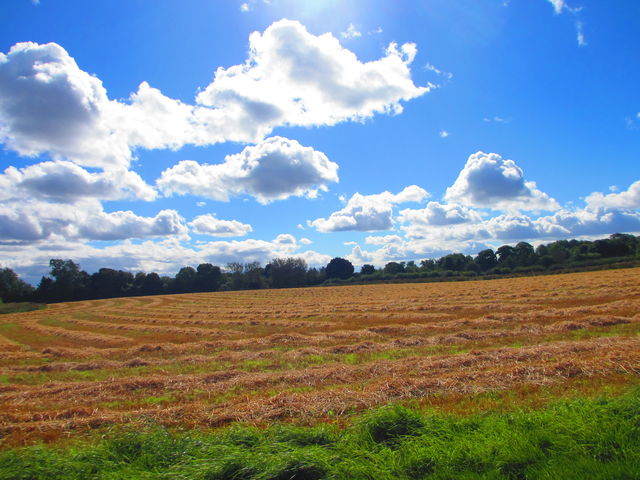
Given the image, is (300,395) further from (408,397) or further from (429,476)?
(429,476)

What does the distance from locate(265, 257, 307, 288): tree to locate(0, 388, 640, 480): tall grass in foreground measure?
381ft

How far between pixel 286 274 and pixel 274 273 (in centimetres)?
452

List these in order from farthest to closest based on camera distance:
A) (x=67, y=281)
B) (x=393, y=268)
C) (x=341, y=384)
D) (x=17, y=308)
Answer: (x=393, y=268)
(x=67, y=281)
(x=17, y=308)
(x=341, y=384)

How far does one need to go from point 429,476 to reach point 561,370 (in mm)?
6224

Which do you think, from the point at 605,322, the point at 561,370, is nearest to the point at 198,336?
the point at 561,370

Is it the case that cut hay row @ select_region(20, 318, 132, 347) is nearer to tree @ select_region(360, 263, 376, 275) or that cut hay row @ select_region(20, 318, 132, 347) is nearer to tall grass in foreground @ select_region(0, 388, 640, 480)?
tall grass in foreground @ select_region(0, 388, 640, 480)

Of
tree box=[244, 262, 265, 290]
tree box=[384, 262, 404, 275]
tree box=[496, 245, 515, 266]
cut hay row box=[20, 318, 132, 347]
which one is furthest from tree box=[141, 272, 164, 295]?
tree box=[496, 245, 515, 266]

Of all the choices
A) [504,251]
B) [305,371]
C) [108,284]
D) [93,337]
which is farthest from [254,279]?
[305,371]

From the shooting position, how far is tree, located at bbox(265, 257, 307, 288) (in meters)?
123

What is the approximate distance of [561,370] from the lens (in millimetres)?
8273

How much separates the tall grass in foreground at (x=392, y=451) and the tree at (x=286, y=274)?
381 ft

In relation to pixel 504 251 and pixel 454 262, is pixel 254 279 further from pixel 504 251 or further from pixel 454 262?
pixel 504 251

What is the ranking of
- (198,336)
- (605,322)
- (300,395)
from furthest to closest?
1. (198,336)
2. (605,322)
3. (300,395)

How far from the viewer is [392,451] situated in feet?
14.9
